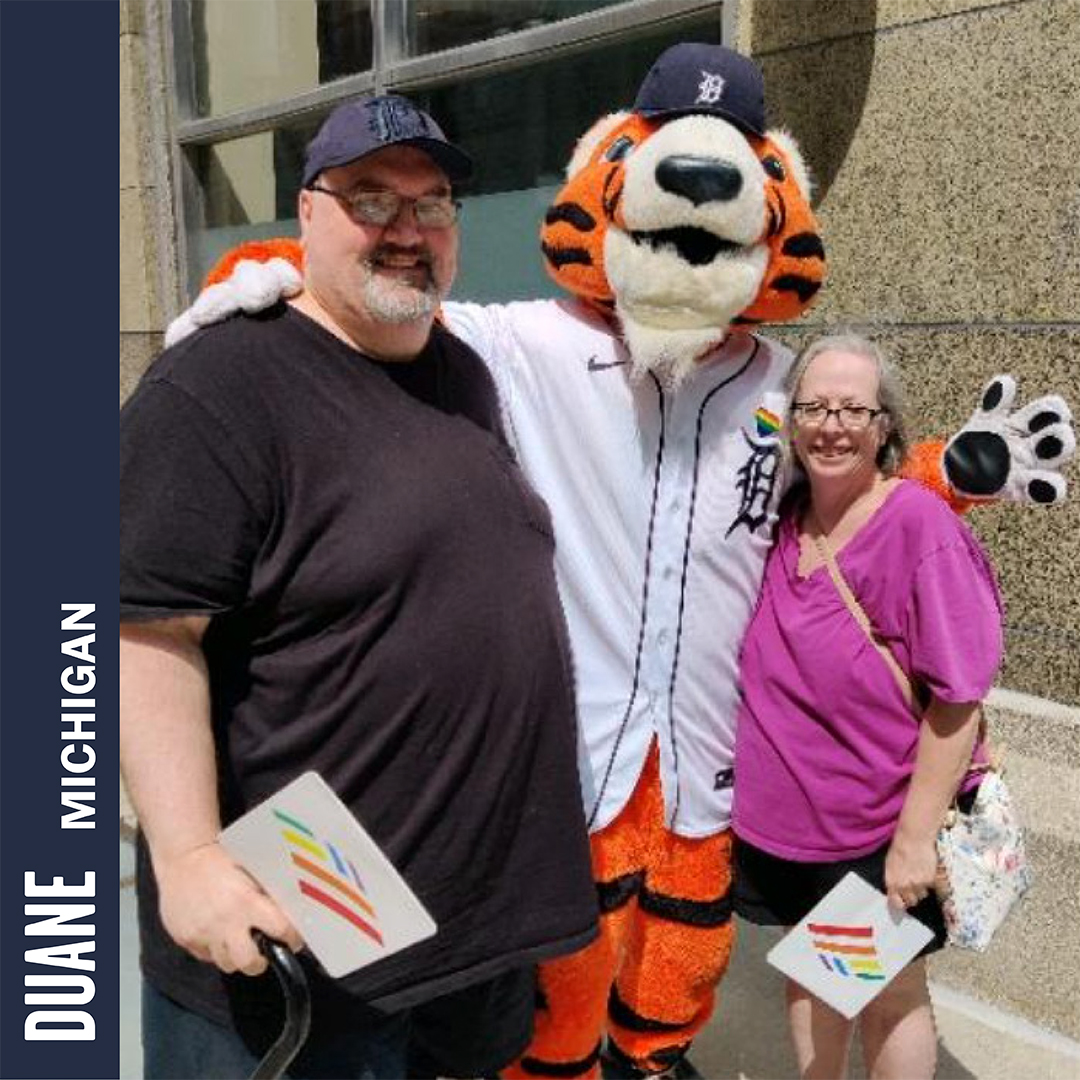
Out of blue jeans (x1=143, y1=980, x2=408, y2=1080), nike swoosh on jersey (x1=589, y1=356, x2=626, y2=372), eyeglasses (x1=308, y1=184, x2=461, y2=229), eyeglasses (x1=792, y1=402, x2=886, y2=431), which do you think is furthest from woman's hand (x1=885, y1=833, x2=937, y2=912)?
eyeglasses (x1=308, y1=184, x2=461, y2=229)

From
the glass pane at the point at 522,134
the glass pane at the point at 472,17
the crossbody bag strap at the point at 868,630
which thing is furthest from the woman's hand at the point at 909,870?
the glass pane at the point at 472,17

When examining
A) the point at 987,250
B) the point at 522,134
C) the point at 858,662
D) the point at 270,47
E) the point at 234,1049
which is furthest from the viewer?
the point at 270,47

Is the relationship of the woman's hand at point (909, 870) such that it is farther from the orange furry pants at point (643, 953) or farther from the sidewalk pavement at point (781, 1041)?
the sidewalk pavement at point (781, 1041)

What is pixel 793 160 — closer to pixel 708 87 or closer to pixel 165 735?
pixel 708 87

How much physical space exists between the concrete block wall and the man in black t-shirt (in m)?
1.66

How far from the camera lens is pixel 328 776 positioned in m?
1.57

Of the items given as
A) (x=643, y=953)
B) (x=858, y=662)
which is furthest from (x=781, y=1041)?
(x=858, y=662)

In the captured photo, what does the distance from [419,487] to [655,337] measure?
0.65 meters

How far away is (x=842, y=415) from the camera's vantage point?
1.99m

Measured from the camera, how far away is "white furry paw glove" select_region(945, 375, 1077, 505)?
2111 millimetres

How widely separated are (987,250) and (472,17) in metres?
2.65

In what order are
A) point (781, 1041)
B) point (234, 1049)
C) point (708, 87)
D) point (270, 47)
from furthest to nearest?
1. point (270, 47)
2. point (781, 1041)
3. point (708, 87)
4. point (234, 1049)

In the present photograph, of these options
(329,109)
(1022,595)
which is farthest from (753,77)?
(329,109)

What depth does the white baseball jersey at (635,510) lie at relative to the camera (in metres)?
2.12
